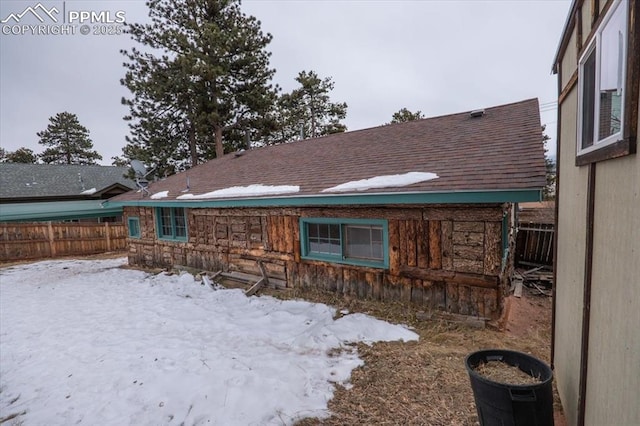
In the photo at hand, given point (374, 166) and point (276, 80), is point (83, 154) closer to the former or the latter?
point (276, 80)

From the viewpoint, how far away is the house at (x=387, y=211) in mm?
5090

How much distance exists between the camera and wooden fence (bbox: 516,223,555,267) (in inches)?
353

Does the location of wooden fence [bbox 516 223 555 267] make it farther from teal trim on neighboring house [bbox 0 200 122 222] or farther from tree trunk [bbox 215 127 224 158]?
tree trunk [bbox 215 127 224 158]

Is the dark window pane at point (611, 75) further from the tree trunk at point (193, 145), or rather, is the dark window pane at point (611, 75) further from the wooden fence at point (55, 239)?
the tree trunk at point (193, 145)

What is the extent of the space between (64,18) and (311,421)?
13.5 meters

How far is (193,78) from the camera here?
17.2 meters

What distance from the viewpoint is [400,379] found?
3.86m

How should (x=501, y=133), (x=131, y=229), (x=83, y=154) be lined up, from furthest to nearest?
(x=83, y=154), (x=131, y=229), (x=501, y=133)

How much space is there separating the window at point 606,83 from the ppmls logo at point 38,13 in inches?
547

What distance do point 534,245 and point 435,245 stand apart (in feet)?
18.8

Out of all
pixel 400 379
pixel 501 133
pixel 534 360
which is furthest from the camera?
pixel 501 133

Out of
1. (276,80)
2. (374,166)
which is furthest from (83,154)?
(374,166)

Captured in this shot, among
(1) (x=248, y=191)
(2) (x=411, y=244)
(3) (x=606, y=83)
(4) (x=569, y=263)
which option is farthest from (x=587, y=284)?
(1) (x=248, y=191)

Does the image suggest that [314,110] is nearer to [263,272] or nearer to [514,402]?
[263,272]
